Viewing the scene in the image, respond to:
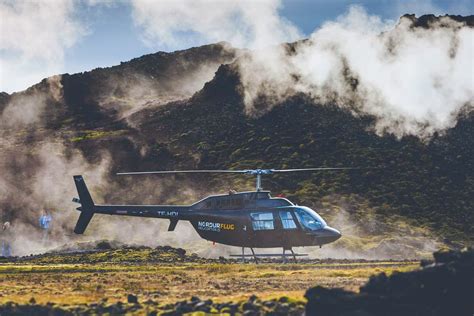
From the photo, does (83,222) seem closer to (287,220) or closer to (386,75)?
(287,220)

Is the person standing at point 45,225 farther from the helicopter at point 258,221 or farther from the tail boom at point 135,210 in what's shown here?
the helicopter at point 258,221

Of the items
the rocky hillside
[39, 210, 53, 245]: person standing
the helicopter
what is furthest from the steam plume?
the helicopter

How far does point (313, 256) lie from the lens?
272 feet

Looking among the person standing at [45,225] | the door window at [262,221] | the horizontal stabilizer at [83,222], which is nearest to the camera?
the door window at [262,221]

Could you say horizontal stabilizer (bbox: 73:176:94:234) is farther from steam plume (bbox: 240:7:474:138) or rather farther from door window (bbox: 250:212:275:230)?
steam plume (bbox: 240:7:474:138)

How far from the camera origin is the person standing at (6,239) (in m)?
106

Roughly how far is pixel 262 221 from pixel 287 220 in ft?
5.76

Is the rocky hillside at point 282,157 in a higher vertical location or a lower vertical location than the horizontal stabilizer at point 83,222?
higher

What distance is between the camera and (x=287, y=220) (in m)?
46.7

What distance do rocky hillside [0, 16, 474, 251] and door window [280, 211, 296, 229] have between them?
138ft

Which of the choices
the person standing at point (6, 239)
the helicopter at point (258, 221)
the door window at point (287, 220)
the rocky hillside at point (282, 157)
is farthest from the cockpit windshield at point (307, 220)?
the person standing at point (6, 239)

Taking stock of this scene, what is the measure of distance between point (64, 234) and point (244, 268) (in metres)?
70.5

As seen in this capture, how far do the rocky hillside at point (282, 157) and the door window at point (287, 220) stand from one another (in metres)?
42.2

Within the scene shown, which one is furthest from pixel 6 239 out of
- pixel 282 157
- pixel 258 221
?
pixel 258 221
